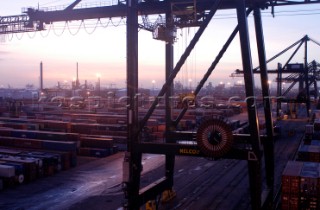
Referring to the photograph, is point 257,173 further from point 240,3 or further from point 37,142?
point 37,142

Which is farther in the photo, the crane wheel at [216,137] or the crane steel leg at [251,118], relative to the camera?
the crane wheel at [216,137]

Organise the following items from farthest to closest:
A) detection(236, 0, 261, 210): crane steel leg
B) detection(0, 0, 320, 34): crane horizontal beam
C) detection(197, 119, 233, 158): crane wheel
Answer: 1. detection(0, 0, 320, 34): crane horizontal beam
2. detection(197, 119, 233, 158): crane wheel
3. detection(236, 0, 261, 210): crane steel leg

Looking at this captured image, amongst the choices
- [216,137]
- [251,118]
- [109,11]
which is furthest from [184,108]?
[109,11]

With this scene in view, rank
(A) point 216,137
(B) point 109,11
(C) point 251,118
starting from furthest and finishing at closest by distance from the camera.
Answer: (B) point 109,11 < (A) point 216,137 < (C) point 251,118

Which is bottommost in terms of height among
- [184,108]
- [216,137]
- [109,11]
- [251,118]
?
[216,137]

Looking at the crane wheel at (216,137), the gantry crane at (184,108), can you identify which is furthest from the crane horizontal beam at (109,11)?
the crane wheel at (216,137)

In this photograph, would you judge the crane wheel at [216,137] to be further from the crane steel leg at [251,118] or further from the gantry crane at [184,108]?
the crane steel leg at [251,118]

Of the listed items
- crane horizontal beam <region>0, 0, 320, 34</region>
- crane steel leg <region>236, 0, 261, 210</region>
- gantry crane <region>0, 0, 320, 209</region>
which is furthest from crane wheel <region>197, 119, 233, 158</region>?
crane horizontal beam <region>0, 0, 320, 34</region>

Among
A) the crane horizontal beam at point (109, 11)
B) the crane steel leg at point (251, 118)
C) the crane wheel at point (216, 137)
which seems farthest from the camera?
the crane horizontal beam at point (109, 11)

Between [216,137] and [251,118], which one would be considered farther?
[216,137]

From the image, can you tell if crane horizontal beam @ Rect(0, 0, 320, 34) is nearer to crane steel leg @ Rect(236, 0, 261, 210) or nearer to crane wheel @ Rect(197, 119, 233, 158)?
crane steel leg @ Rect(236, 0, 261, 210)

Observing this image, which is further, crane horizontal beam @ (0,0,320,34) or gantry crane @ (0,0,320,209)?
crane horizontal beam @ (0,0,320,34)

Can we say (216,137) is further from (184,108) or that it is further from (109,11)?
(109,11)

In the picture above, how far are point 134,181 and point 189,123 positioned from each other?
3407 centimetres
